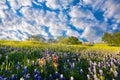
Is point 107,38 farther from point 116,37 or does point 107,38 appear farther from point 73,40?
point 73,40

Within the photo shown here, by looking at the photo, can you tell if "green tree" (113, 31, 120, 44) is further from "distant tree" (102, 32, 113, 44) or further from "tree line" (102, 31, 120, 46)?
"distant tree" (102, 32, 113, 44)

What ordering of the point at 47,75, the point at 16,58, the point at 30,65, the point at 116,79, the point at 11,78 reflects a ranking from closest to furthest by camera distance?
the point at 11,78, the point at 116,79, the point at 47,75, the point at 30,65, the point at 16,58

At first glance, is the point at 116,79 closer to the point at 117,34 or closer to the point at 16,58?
the point at 16,58

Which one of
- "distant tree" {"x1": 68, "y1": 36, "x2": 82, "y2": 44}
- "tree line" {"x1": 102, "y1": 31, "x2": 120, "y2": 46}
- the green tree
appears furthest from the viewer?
"tree line" {"x1": 102, "y1": 31, "x2": 120, "y2": 46}

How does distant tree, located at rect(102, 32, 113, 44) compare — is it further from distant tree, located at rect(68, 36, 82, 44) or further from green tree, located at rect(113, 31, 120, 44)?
distant tree, located at rect(68, 36, 82, 44)

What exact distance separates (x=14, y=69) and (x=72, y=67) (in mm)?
2216

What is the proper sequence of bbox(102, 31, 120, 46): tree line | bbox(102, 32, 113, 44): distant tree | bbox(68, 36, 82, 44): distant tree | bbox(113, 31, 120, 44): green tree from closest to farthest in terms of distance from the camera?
bbox(113, 31, 120, 44): green tree, bbox(68, 36, 82, 44): distant tree, bbox(102, 31, 120, 46): tree line, bbox(102, 32, 113, 44): distant tree

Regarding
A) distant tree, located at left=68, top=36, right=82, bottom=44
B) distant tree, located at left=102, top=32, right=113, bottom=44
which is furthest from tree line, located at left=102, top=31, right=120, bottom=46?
distant tree, located at left=68, top=36, right=82, bottom=44

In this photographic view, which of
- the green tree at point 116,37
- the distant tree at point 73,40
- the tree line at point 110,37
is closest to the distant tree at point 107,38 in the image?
the tree line at point 110,37

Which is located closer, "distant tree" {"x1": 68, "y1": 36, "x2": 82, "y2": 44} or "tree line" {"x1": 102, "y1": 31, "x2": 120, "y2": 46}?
"distant tree" {"x1": 68, "y1": 36, "x2": 82, "y2": 44}

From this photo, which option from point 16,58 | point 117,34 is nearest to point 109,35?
point 117,34

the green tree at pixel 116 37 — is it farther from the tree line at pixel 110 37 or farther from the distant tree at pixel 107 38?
the distant tree at pixel 107 38

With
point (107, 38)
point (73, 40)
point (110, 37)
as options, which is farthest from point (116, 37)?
point (73, 40)

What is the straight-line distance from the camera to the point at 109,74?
8516 mm
